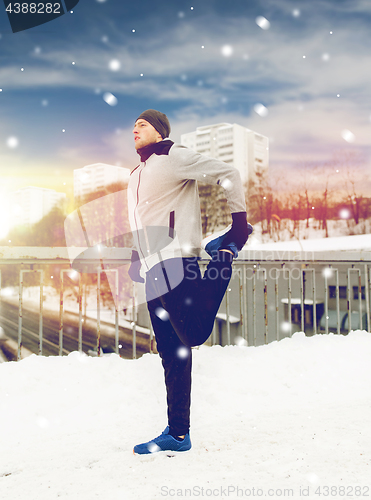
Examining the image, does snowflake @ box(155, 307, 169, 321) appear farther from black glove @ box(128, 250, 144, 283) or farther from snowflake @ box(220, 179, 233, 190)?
snowflake @ box(220, 179, 233, 190)

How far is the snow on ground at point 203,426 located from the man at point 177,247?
324mm

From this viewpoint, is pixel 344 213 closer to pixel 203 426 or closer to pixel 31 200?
pixel 203 426

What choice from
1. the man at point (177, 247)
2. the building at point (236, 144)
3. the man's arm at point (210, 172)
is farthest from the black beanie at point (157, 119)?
the building at point (236, 144)

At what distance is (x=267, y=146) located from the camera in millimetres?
69250

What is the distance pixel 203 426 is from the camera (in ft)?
9.03

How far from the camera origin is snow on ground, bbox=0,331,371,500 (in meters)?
1.95

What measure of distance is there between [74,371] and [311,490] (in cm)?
254

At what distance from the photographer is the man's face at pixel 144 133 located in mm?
2355

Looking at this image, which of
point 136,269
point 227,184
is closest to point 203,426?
point 136,269

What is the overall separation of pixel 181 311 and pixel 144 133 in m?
1.14

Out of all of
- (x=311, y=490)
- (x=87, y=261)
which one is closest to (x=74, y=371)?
(x=87, y=261)

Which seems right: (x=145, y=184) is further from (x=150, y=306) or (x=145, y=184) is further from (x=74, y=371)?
(x=74, y=371)

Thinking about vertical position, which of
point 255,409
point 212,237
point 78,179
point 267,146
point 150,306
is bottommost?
point 255,409

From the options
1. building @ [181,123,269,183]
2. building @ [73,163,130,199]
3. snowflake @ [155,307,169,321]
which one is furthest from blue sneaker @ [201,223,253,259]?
building @ [181,123,269,183]
